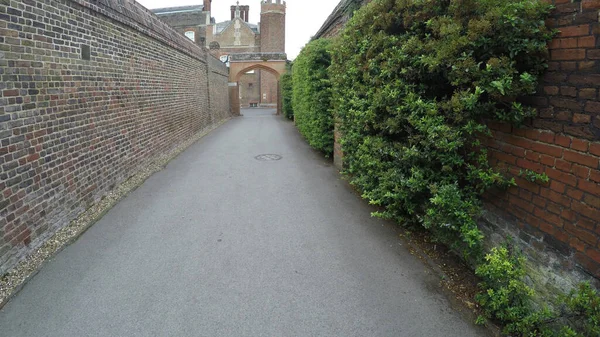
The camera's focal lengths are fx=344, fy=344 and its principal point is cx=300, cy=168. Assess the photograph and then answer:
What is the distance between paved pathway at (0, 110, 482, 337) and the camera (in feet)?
9.30

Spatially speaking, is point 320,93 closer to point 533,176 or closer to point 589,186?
Result: point 533,176

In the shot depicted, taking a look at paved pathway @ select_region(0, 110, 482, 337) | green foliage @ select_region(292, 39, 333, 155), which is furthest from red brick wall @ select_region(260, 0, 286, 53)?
paved pathway @ select_region(0, 110, 482, 337)

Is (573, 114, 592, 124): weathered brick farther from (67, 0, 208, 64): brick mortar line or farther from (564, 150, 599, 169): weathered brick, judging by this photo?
(67, 0, 208, 64): brick mortar line

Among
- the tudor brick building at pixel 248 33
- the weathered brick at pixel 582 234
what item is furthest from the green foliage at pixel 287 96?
the weathered brick at pixel 582 234

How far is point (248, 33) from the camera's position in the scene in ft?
156

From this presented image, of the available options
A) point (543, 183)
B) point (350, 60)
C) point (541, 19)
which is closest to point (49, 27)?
point (350, 60)

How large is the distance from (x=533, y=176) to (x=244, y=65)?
96.3 ft

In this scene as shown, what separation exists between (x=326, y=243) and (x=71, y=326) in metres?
2.71

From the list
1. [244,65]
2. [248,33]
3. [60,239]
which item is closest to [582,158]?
[60,239]

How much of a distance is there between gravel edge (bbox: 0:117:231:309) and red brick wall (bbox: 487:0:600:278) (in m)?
4.62

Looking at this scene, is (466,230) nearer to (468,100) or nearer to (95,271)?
(468,100)

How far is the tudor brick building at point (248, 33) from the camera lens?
142ft

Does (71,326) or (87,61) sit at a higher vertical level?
(87,61)

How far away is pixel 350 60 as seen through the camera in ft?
17.8
